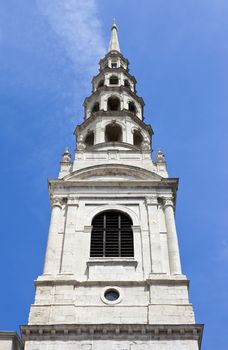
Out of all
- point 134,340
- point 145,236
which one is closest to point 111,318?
point 134,340

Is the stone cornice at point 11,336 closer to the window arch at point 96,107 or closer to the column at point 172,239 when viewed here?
the column at point 172,239

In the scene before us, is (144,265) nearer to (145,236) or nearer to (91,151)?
(145,236)

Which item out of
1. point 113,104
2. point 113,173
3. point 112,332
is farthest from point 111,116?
point 112,332

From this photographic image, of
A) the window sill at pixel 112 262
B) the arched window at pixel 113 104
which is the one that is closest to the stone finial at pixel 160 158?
the arched window at pixel 113 104

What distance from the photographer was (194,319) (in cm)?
2881

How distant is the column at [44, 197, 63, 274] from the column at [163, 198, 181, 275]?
585 cm

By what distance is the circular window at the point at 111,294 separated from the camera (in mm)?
30383

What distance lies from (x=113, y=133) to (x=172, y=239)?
14.4 meters

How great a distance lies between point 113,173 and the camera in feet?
127

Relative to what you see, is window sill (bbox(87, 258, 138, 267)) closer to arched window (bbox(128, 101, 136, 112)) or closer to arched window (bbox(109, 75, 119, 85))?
arched window (bbox(128, 101, 136, 112))

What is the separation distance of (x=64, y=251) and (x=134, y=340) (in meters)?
7.18

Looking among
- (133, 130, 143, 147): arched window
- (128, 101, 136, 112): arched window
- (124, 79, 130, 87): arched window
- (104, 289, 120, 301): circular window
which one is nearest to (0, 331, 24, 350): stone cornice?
(104, 289, 120, 301): circular window

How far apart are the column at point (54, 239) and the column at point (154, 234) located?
4923 millimetres

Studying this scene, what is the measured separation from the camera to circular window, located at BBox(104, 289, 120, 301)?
99.7 feet
